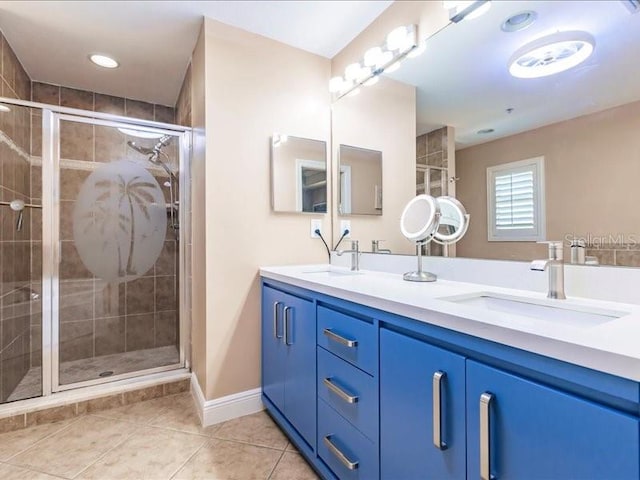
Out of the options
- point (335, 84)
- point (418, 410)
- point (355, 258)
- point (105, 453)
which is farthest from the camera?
point (335, 84)

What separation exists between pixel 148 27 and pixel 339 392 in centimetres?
222

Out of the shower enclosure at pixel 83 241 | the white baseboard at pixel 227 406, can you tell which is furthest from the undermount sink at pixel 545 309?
the shower enclosure at pixel 83 241

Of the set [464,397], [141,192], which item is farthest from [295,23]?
[464,397]

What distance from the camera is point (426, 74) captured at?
1.67 m

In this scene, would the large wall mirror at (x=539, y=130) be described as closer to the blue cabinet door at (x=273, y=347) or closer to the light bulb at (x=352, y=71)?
the light bulb at (x=352, y=71)

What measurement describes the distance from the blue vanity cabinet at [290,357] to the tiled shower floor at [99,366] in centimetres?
94

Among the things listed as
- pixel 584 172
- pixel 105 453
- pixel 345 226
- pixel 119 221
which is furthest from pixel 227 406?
pixel 584 172

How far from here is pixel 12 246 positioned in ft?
6.57

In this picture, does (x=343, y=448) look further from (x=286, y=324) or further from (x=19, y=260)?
(x=19, y=260)

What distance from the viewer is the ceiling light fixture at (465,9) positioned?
53.2 inches

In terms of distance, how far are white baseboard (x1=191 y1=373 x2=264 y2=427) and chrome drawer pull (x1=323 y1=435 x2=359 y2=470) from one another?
766 mm

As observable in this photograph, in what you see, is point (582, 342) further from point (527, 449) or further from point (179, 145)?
point (179, 145)

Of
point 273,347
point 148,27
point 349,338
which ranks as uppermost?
point 148,27

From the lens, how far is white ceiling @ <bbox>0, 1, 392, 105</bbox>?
1.74 m
